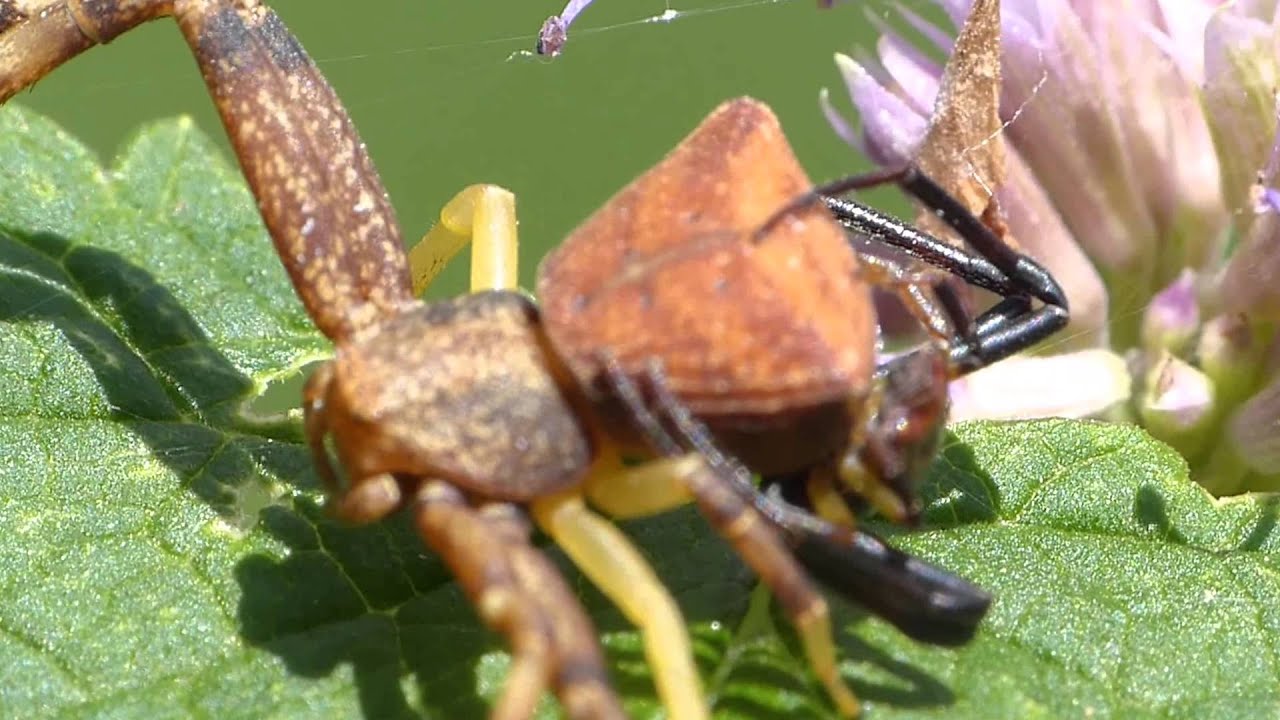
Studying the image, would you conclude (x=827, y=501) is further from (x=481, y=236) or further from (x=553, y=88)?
(x=553, y=88)

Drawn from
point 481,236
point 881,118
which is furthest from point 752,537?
point 881,118

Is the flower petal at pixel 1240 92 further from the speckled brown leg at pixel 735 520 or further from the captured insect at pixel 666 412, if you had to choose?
the speckled brown leg at pixel 735 520

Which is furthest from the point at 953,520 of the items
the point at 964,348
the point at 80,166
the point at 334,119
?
the point at 80,166

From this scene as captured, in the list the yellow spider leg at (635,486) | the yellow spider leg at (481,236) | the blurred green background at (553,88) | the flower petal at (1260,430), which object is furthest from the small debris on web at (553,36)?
the blurred green background at (553,88)

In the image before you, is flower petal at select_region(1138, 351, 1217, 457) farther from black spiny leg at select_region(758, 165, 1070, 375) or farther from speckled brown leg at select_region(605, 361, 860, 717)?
speckled brown leg at select_region(605, 361, 860, 717)

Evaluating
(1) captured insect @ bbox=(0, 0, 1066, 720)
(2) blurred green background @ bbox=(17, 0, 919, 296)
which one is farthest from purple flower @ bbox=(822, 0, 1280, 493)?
(2) blurred green background @ bbox=(17, 0, 919, 296)

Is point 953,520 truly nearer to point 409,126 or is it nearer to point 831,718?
point 831,718
